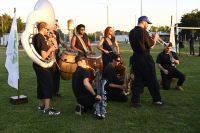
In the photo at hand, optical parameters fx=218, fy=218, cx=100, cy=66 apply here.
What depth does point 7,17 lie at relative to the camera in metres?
60.4

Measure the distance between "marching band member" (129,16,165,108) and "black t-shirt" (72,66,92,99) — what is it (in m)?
1.30

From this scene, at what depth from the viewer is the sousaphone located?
426cm

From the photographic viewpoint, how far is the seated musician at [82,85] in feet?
14.3

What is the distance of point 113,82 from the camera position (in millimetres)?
5777

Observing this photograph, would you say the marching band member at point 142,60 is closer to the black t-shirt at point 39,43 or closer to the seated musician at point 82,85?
the seated musician at point 82,85

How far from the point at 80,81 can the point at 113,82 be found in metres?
1.48

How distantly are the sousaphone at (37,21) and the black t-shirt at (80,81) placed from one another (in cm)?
66

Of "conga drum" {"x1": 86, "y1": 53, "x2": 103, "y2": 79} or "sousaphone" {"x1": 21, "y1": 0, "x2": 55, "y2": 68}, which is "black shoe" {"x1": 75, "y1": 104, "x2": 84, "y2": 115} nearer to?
"sousaphone" {"x1": 21, "y1": 0, "x2": 55, "y2": 68}

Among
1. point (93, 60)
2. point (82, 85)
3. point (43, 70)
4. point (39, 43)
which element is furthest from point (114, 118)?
point (93, 60)

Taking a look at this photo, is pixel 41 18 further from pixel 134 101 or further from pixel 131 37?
pixel 134 101

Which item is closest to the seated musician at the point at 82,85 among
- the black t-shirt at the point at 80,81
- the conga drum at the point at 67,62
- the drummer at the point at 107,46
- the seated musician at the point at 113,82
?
the black t-shirt at the point at 80,81

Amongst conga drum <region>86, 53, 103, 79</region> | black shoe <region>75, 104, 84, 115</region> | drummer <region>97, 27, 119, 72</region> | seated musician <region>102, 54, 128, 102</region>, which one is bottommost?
black shoe <region>75, 104, 84, 115</region>

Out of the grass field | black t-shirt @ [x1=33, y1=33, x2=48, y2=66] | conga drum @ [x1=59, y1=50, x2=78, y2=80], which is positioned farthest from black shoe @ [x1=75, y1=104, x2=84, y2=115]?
conga drum @ [x1=59, y1=50, x2=78, y2=80]

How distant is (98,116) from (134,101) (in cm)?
116
